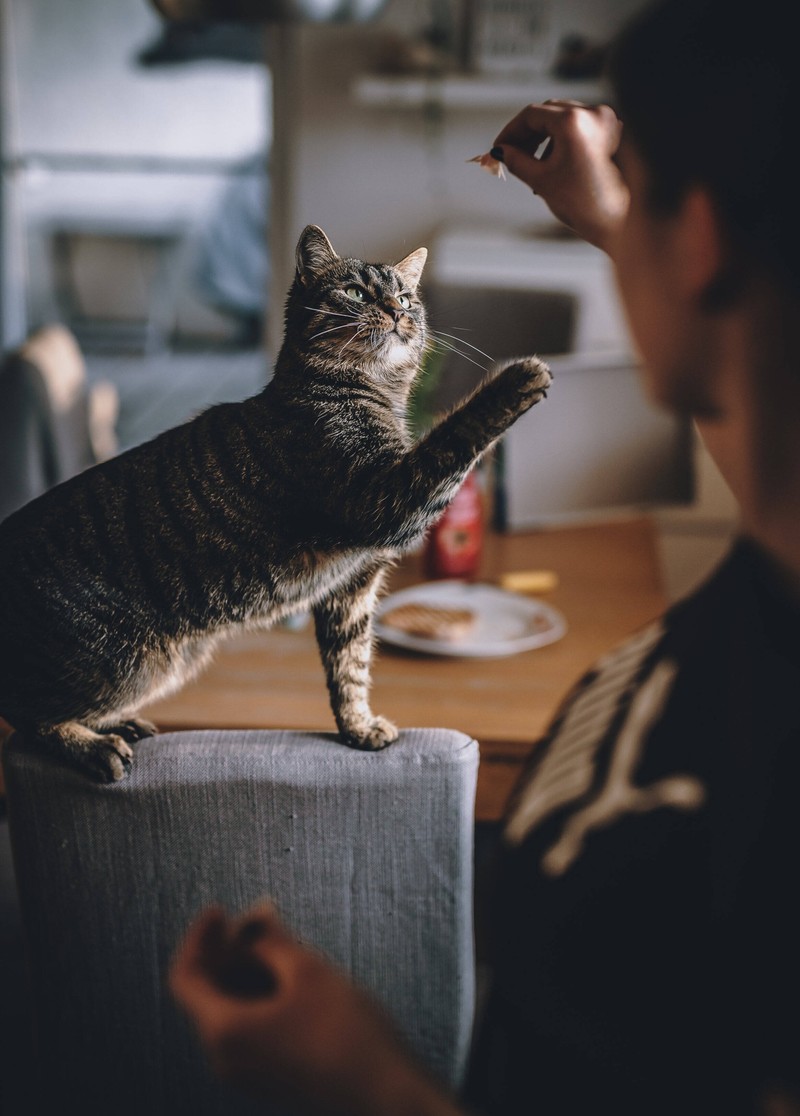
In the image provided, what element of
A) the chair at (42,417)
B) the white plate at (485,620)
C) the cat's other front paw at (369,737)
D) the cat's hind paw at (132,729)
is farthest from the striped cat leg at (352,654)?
the chair at (42,417)

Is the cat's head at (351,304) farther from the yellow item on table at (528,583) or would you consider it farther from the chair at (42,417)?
the chair at (42,417)

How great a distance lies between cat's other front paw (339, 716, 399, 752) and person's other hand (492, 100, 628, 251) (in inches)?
13.3

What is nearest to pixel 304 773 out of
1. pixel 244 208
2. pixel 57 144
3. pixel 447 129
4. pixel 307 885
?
pixel 307 885

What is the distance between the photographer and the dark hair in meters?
0.39

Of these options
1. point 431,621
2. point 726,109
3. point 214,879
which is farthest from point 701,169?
point 431,621

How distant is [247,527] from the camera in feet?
1.86

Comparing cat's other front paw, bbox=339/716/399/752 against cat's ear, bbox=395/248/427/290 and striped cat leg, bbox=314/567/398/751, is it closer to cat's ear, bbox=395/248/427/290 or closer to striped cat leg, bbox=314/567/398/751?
striped cat leg, bbox=314/567/398/751

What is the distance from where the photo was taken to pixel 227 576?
1.84ft

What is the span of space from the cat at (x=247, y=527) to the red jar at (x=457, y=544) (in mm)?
907

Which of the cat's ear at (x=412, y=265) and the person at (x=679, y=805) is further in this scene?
the cat's ear at (x=412, y=265)

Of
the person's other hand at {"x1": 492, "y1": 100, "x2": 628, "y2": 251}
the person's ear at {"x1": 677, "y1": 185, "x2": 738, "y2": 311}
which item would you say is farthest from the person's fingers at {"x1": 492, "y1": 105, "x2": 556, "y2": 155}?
the person's ear at {"x1": 677, "y1": 185, "x2": 738, "y2": 311}

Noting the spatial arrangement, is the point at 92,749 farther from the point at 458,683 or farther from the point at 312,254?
the point at 458,683

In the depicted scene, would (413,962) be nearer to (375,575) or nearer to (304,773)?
(304,773)

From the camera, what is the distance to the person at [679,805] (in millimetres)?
401
